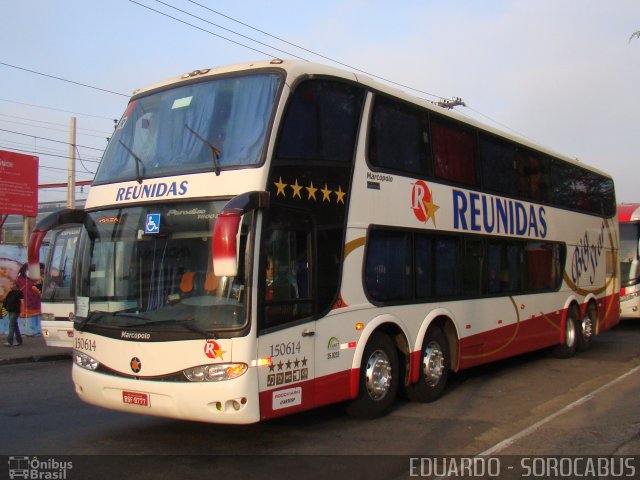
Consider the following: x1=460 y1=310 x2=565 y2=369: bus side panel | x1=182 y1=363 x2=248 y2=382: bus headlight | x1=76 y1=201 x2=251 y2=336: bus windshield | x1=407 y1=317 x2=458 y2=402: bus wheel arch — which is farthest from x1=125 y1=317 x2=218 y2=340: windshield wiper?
x1=460 y1=310 x2=565 y2=369: bus side panel

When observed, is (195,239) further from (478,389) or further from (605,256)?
(605,256)

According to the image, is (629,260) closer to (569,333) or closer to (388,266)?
(569,333)

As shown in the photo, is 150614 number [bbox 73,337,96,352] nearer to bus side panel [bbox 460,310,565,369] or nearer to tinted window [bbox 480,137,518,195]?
bus side panel [bbox 460,310,565,369]

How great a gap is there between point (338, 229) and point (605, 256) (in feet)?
35.8

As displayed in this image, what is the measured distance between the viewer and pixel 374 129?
323 inches

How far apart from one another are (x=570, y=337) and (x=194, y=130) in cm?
1008

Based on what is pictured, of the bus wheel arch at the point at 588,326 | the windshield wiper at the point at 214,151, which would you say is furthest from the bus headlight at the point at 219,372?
the bus wheel arch at the point at 588,326

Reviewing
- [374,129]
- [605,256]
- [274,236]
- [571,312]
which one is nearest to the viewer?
[274,236]

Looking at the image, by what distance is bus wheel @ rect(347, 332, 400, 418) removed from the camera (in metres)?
7.79

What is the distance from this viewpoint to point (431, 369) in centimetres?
912

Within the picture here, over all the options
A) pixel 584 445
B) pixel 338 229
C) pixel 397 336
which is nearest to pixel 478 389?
pixel 397 336

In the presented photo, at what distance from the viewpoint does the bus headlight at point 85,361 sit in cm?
680

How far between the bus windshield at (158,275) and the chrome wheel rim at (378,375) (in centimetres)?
237

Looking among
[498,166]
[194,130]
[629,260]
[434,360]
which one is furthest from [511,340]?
[629,260]
